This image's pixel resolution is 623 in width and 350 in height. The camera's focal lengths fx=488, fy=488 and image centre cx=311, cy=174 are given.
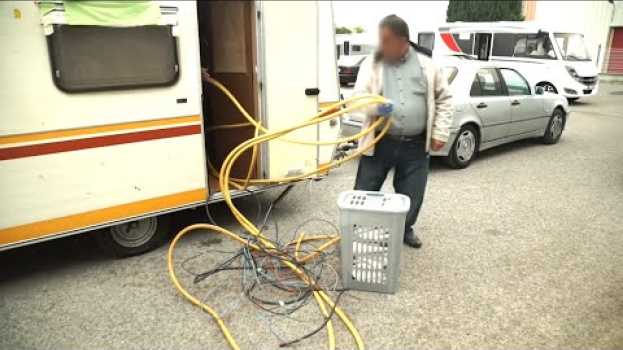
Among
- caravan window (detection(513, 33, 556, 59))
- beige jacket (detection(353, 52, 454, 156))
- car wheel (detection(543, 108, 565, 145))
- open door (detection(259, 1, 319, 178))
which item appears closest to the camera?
beige jacket (detection(353, 52, 454, 156))

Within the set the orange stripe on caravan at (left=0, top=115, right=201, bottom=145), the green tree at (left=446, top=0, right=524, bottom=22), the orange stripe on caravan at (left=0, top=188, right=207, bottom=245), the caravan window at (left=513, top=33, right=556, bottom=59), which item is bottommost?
the orange stripe on caravan at (left=0, top=188, right=207, bottom=245)

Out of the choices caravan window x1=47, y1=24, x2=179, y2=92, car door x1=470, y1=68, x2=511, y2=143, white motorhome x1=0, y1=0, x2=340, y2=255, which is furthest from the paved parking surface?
car door x1=470, y1=68, x2=511, y2=143

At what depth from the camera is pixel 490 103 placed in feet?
23.2

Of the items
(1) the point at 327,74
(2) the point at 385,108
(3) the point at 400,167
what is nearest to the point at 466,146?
(1) the point at 327,74

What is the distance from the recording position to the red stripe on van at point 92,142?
3314 mm

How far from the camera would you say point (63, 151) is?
3490 millimetres

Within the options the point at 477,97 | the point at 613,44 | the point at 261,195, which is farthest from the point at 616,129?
the point at 613,44

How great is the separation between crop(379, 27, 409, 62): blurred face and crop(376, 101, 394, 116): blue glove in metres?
0.40

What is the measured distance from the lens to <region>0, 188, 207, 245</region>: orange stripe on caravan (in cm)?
341

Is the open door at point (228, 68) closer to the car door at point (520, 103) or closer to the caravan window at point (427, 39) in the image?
the car door at point (520, 103)

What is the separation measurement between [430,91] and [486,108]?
3.74 metres

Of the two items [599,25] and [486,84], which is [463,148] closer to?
[486,84]

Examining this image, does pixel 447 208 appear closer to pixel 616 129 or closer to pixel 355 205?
pixel 355 205

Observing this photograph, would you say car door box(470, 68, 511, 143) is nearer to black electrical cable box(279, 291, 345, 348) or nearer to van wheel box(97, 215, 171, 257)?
black electrical cable box(279, 291, 345, 348)
